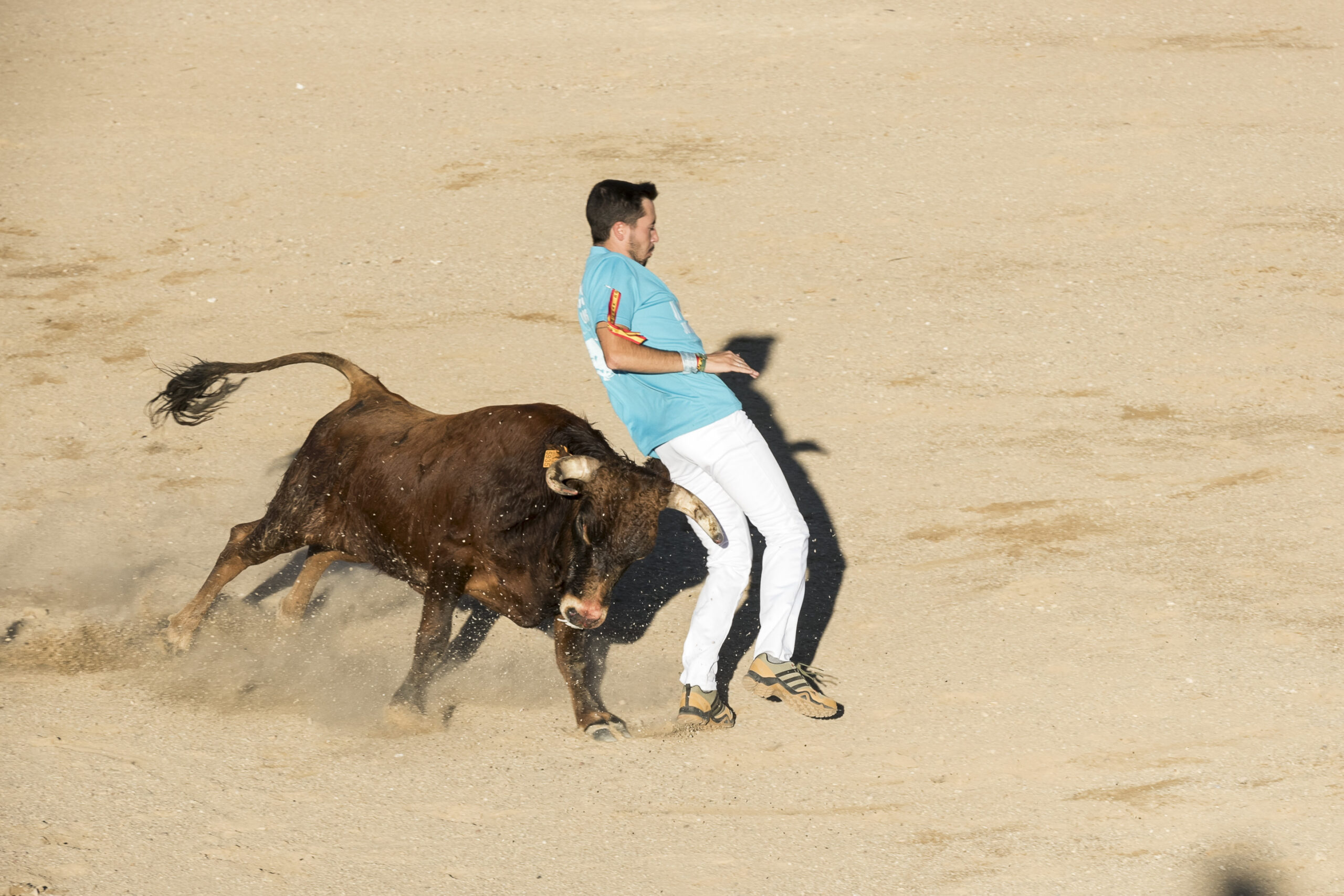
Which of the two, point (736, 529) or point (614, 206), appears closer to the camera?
point (614, 206)

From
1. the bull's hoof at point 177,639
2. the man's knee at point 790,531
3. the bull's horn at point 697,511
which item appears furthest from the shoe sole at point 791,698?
the bull's hoof at point 177,639

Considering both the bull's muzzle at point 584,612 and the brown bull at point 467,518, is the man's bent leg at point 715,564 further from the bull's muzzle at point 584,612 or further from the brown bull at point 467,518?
the bull's muzzle at point 584,612

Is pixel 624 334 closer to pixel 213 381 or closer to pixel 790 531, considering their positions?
pixel 790 531

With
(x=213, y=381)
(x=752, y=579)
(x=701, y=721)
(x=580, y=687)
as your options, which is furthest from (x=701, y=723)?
(x=213, y=381)

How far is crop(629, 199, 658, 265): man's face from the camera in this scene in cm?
594

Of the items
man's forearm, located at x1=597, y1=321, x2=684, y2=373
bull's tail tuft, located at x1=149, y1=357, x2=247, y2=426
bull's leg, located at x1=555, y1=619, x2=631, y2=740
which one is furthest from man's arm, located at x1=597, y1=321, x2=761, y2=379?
bull's tail tuft, located at x1=149, y1=357, x2=247, y2=426

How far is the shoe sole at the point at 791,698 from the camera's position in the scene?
6.18m

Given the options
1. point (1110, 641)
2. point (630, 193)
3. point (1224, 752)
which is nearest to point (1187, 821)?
point (1224, 752)

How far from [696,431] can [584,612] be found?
2.98 feet

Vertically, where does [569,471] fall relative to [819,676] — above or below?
above

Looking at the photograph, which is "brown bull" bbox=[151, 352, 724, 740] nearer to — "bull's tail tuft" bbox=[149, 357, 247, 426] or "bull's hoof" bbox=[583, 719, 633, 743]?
"bull's hoof" bbox=[583, 719, 633, 743]

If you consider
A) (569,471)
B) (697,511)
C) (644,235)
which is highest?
(644,235)

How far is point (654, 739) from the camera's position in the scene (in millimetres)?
6258

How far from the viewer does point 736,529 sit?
6.04 meters
